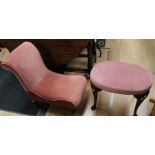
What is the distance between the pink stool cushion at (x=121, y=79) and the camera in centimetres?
148

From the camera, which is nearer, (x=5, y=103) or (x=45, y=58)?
(x=5, y=103)

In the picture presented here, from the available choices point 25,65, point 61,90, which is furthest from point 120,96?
point 25,65

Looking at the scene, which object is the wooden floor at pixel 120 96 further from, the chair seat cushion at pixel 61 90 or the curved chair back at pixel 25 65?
the curved chair back at pixel 25 65

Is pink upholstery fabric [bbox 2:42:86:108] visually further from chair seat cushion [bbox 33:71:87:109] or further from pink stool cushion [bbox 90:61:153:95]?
pink stool cushion [bbox 90:61:153:95]

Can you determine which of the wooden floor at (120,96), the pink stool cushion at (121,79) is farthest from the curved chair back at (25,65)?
the pink stool cushion at (121,79)

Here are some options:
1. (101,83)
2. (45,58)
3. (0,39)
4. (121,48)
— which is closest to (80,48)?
(45,58)

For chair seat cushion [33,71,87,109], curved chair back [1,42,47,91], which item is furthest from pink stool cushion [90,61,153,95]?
curved chair back [1,42,47,91]

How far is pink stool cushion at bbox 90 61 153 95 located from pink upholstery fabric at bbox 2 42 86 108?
0.24m

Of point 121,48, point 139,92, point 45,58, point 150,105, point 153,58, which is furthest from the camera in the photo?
point 121,48

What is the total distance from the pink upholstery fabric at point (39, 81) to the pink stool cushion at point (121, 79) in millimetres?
238

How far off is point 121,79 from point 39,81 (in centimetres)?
85
